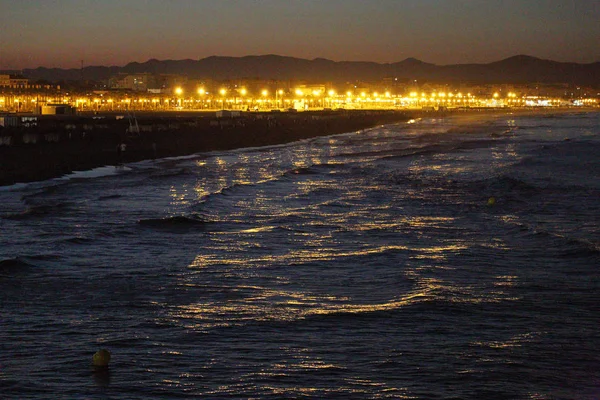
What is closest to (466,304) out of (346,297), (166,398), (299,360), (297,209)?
(346,297)

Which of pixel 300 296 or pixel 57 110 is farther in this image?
pixel 57 110

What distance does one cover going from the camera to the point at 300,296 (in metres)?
12.0

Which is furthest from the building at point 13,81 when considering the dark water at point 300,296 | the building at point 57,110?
the dark water at point 300,296

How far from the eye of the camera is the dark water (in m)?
8.46

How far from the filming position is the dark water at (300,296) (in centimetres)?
846

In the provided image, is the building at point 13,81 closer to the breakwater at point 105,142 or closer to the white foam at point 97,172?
the breakwater at point 105,142

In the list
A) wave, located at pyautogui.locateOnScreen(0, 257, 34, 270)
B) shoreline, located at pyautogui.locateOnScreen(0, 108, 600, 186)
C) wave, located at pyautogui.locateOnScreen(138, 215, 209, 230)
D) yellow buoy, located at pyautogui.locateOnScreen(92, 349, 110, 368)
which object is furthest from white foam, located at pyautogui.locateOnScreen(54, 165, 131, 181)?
yellow buoy, located at pyautogui.locateOnScreen(92, 349, 110, 368)

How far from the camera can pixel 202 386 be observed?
8.19m

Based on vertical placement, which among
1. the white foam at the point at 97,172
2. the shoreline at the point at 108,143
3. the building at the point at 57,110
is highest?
the building at the point at 57,110

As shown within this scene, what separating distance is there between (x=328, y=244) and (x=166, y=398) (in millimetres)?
9081

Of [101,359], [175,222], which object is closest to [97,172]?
[175,222]

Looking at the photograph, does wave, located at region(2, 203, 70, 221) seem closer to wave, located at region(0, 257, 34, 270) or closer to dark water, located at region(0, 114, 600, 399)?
dark water, located at region(0, 114, 600, 399)

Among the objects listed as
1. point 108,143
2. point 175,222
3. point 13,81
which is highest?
point 13,81

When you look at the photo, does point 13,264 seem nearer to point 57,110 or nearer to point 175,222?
point 175,222
